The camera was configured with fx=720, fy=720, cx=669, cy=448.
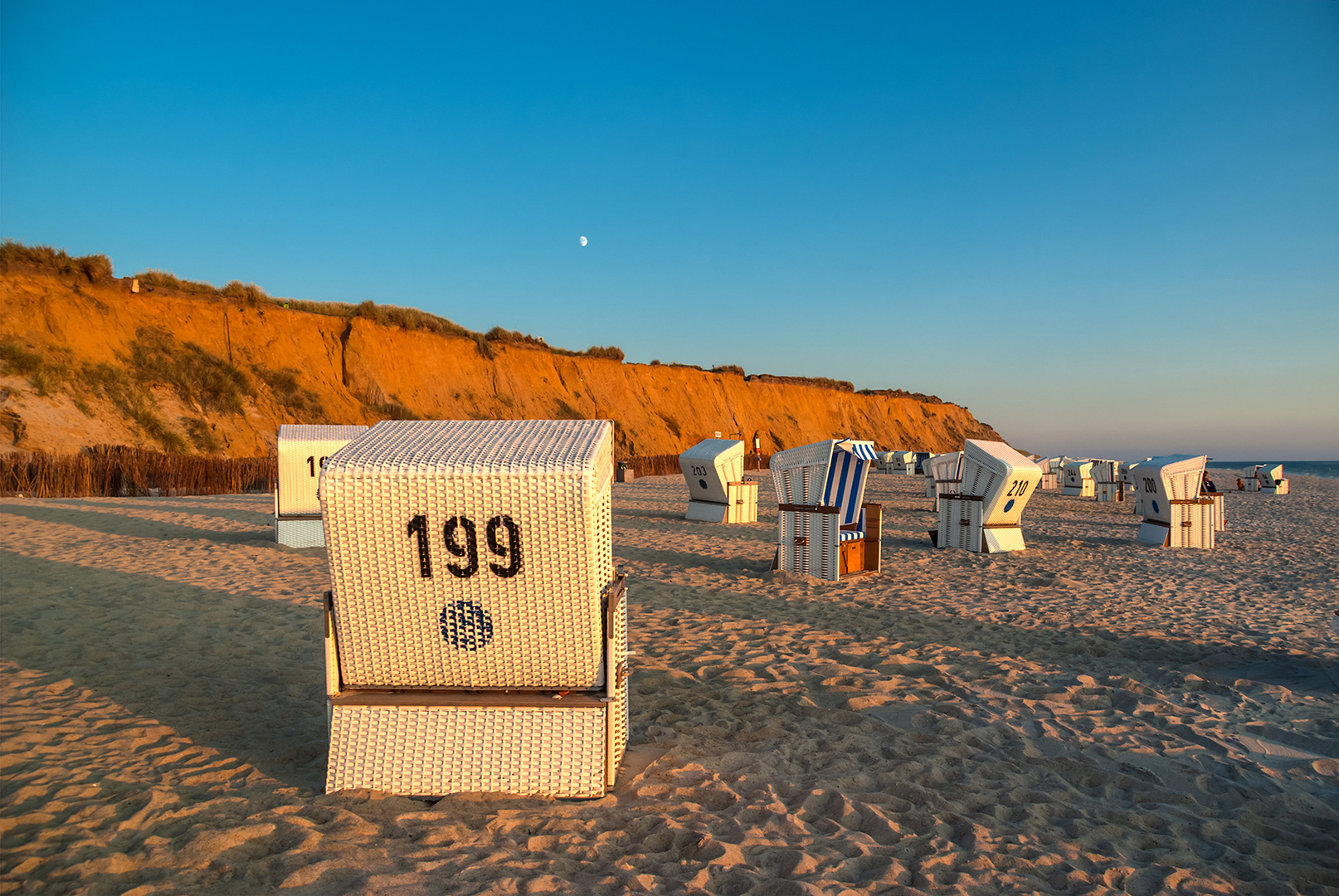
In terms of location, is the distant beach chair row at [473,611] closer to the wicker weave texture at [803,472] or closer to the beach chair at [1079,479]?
the wicker weave texture at [803,472]

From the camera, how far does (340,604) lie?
9.66ft

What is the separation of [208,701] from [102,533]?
29.9 ft

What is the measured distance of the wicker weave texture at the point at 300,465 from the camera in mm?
10992

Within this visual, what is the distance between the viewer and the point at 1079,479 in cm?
2594

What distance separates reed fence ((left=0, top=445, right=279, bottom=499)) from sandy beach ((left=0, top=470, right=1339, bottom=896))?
11.9 meters

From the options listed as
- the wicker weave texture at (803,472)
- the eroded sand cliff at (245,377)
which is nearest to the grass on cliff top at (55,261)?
the eroded sand cliff at (245,377)

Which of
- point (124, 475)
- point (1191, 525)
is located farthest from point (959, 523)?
point (124, 475)

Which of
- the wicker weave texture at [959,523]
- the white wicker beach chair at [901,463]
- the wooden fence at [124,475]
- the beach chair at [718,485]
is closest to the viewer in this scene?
the wicker weave texture at [959,523]

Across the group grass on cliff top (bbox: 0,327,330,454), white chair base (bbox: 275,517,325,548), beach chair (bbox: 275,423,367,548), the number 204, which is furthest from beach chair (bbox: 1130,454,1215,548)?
grass on cliff top (bbox: 0,327,330,454)

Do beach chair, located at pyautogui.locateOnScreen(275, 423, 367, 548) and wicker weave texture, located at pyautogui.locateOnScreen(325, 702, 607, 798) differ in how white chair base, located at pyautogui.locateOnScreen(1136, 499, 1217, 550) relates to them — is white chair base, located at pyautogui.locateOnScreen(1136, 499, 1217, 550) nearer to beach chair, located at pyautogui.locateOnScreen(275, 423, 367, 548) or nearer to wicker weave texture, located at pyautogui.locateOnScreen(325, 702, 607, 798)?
wicker weave texture, located at pyautogui.locateOnScreen(325, 702, 607, 798)

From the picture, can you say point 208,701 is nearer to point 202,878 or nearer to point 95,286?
point 202,878

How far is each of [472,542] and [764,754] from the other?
1.84 meters

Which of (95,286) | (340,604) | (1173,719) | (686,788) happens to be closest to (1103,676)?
(1173,719)

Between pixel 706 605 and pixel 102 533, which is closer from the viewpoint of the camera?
Answer: pixel 706 605
